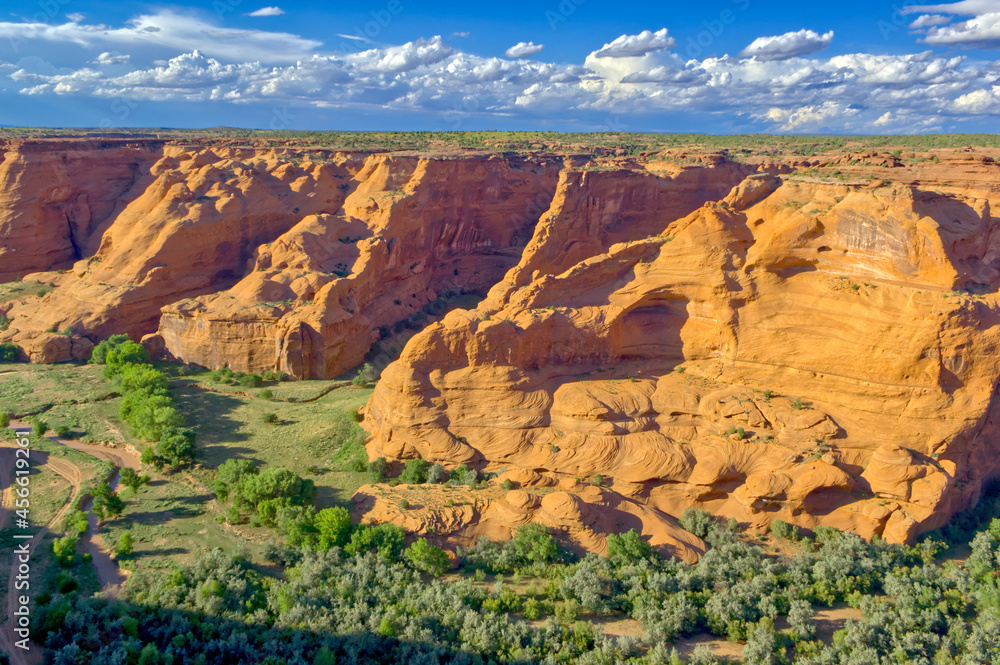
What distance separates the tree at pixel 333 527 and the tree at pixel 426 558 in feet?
7.74

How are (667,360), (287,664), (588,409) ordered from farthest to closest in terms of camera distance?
(667,360)
(588,409)
(287,664)

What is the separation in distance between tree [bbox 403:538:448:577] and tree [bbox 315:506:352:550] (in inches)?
92.9

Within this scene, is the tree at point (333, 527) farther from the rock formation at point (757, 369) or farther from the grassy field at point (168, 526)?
the rock formation at point (757, 369)

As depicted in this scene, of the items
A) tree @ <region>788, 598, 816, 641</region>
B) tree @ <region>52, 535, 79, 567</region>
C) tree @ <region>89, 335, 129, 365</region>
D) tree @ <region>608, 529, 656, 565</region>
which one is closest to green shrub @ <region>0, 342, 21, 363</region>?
tree @ <region>89, 335, 129, 365</region>

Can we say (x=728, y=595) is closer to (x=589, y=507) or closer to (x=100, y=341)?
(x=589, y=507)

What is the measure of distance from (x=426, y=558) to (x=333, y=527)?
11.0 ft

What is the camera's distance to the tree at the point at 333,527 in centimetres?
1941

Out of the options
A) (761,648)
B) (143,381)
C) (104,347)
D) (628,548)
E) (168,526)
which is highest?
(104,347)

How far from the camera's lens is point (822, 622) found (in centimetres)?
1758

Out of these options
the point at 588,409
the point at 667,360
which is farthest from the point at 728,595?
the point at 667,360

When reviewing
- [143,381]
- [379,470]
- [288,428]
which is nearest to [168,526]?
[379,470]

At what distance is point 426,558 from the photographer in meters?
18.6

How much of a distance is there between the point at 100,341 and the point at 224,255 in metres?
9.35

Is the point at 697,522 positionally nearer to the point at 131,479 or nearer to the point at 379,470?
the point at 379,470
